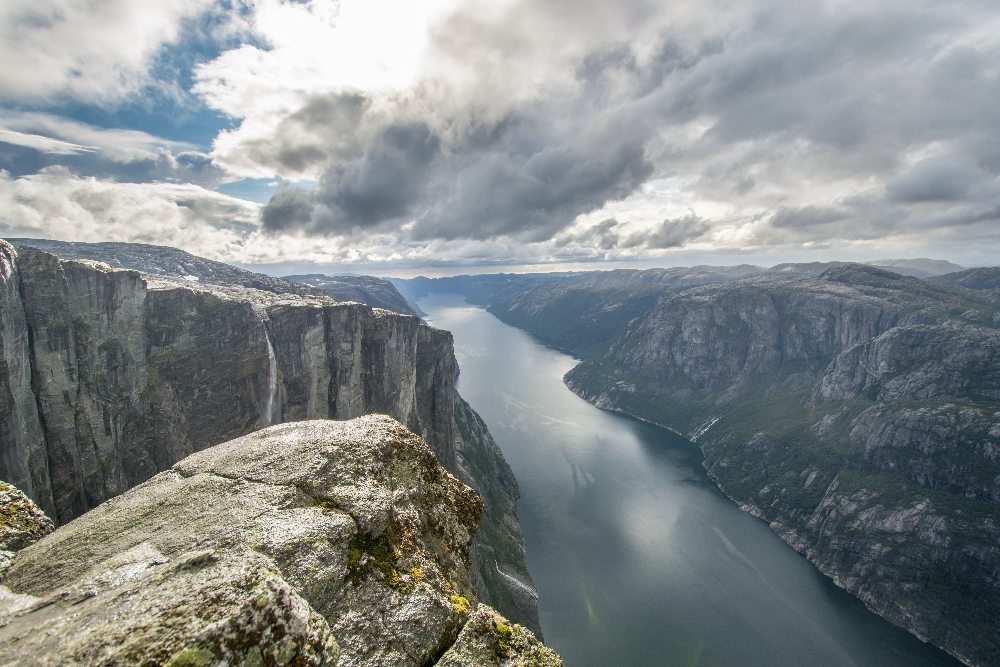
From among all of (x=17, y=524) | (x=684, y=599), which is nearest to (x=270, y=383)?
(x=17, y=524)

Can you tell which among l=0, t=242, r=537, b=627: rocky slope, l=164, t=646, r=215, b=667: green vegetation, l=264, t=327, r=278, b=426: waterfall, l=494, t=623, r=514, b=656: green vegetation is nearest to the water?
l=0, t=242, r=537, b=627: rocky slope

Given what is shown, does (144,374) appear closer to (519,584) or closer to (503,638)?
(503,638)

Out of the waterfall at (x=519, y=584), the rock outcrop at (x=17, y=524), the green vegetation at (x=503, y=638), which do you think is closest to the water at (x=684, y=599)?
the waterfall at (x=519, y=584)

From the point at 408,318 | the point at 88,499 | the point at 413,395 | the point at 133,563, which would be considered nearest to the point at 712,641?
the point at 413,395

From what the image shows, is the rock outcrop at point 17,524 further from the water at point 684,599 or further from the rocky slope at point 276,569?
the water at point 684,599

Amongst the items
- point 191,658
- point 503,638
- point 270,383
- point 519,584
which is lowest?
point 519,584

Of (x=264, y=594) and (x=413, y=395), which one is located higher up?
(x=264, y=594)

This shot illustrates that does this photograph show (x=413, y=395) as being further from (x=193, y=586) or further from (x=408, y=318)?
(x=193, y=586)
